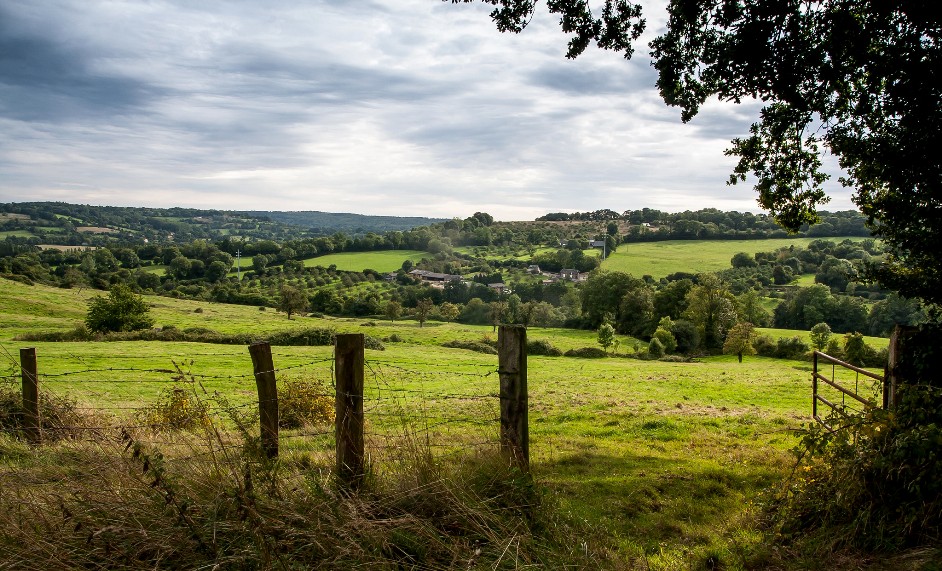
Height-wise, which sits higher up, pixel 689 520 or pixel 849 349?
pixel 689 520

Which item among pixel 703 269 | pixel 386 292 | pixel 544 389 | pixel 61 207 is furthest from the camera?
pixel 61 207

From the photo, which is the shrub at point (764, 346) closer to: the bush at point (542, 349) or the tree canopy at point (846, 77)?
the bush at point (542, 349)

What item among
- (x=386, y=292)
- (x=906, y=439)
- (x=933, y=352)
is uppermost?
(x=933, y=352)

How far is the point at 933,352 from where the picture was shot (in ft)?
20.3

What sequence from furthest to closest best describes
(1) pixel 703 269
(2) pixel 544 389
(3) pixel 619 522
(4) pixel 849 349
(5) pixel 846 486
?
1. (1) pixel 703 269
2. (4) pixel 849 349
3. (2) pixel 544 389
4. (3) pixel 619 522
5. (5) pixel 846 486

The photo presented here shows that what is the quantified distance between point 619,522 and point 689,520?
866mm

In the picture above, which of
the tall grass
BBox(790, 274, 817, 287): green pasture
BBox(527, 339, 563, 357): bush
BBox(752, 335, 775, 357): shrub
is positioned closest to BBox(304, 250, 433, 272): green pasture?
BBox(527, 339, 563, 357): bush

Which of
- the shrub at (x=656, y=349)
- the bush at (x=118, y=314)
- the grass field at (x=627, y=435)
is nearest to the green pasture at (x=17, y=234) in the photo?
the bush at (x=118, y=314)

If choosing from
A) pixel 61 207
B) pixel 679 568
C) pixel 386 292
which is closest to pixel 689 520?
pixel 679 568

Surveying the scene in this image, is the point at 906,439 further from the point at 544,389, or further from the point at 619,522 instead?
the point at 544,389

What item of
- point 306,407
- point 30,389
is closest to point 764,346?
point 306,407

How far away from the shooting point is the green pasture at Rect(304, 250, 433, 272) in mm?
131538

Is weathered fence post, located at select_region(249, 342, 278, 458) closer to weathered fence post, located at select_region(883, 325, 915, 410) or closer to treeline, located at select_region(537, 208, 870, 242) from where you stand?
weathered fence post, located at select_region(883, 325, 915, 410)

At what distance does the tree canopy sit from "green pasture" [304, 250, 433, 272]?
120927 mm
